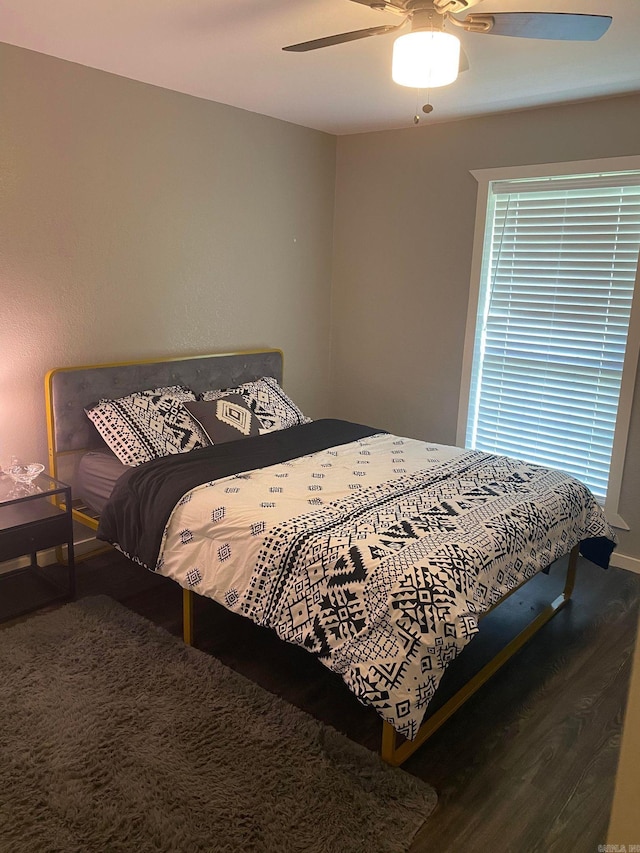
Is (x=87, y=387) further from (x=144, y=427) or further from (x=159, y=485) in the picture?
(x=159, y=485)

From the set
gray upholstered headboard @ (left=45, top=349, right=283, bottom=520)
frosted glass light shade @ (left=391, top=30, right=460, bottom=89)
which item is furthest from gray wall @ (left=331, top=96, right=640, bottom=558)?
frosted glass light shade @ (left=391, top=30, right=460, bottom=89)

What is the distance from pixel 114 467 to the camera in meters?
3.18

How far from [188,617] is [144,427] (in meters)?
1.04

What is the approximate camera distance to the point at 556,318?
3.86 meters

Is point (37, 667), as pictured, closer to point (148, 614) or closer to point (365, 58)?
point (148, 614)

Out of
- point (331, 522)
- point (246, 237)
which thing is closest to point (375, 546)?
point (331, 522)

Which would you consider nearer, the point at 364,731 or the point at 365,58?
the point at 364,731

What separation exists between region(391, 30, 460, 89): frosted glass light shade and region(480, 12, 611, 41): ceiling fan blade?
0.12m

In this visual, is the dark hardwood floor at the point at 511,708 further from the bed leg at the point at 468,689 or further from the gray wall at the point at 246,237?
the gray wall at the point at 246,237

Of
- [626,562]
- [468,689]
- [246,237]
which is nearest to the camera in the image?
[468,689]

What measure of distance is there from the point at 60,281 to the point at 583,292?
2.85 m

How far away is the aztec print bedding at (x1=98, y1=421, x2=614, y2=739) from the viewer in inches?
80.9

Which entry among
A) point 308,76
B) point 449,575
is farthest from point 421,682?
point 308,76

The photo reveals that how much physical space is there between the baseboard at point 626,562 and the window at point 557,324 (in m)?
0.20
